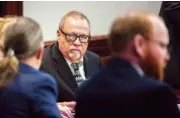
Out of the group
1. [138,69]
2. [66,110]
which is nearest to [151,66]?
[138,69]

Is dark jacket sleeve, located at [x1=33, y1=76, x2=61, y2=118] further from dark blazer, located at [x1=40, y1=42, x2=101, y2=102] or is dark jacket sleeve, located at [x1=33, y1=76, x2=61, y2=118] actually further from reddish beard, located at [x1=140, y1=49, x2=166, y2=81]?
dark blazer, located at [x1=40, y1=42, x2=101, y2=102]

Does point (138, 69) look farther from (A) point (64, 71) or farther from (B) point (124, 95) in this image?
(A) point (64, 71)

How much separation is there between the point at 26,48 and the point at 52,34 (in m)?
2.03

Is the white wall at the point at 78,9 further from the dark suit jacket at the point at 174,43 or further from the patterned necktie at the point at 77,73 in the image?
the patterned necktie at the point at 77,73

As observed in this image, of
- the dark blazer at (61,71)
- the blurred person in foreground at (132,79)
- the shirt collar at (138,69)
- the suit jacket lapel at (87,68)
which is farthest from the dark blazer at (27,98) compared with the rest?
the suit jacket lapel at (87,68)

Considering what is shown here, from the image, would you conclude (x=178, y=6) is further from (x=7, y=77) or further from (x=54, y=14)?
(x=7, y=77)

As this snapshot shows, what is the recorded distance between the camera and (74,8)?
378 centimetres

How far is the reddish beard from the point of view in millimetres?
1534

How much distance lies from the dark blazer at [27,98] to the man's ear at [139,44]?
40 centimetres

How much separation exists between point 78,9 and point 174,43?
1.05 metres

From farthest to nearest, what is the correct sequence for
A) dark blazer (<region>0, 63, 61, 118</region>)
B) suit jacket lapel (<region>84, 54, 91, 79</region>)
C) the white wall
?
the white wall
suit jacket lapel (<region>84, 54, 91, 79</region>)
dark blazer (<region>0, 63, 61, 118</region>)

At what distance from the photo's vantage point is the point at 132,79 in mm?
1482

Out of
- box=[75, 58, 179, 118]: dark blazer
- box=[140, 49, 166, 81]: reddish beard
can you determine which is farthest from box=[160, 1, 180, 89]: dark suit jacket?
box=[75, 58, 179, 118]: dark blazer

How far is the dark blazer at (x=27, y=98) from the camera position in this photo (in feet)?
5.39
